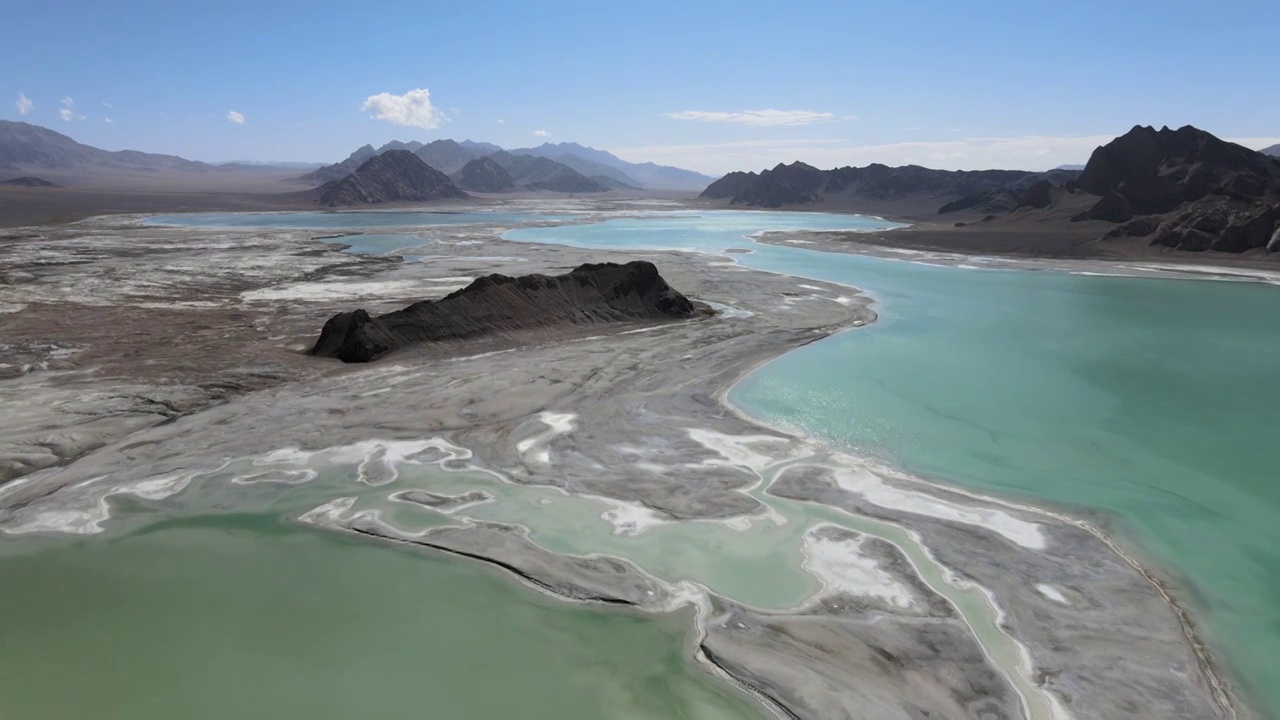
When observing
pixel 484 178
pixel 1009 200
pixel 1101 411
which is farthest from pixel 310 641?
pixel 484 178

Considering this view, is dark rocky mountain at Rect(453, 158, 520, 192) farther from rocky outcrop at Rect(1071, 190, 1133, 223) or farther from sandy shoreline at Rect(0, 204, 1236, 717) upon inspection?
sandy shoreline at Rect(0, 204, 1236, 717)

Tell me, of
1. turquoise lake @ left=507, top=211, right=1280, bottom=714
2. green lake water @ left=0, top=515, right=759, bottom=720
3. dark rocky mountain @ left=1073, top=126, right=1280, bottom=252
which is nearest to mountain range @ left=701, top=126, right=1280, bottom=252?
dark rocky mountain @ left=1073, top=126, right=1280, bottom=252

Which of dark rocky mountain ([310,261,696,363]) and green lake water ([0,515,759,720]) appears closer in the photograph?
green lake water ([0,515,759,720])

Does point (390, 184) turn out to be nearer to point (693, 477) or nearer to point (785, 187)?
point (785, 187)

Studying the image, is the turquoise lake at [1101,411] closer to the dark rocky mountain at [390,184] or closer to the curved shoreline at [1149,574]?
the curved shoreline at [1149,574]

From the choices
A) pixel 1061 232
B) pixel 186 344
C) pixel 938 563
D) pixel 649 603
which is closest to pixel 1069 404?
pixel 938 563

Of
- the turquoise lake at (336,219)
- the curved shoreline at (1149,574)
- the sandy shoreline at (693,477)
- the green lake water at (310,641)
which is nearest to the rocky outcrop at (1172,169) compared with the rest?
the sandy shoreline at (693,477)
